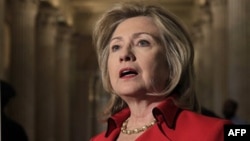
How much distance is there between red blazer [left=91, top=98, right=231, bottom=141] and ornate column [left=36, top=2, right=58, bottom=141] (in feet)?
83.3

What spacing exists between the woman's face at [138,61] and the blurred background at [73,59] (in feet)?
27.7

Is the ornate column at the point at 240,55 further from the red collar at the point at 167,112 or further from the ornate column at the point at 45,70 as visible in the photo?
the red collar at the point at 167,112

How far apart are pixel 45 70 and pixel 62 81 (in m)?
5.03

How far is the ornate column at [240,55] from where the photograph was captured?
695 inches

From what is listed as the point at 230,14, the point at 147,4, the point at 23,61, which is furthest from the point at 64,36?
the point at 147,4

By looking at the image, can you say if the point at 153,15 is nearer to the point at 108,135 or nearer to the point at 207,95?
the point at 108,135

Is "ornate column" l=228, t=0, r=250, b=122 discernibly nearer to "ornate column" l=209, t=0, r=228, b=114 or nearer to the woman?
"ornate column" l=209, t=0, r=228, b=114

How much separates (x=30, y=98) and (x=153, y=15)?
20210mm

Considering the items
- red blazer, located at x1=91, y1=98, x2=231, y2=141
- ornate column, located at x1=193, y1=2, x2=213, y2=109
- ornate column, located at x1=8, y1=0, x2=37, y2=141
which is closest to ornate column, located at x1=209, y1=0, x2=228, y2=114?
ornate column, located at x1=193, y1=2, x2=213, y2=109

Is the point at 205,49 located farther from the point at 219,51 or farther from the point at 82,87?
the point at 82,87

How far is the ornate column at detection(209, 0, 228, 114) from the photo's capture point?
23391 mm

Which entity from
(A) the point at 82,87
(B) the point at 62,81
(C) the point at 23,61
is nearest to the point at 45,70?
(B) the point at 62,81

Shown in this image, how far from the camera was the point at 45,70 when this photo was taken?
2953 centimetres

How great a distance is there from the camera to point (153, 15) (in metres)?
2.99
